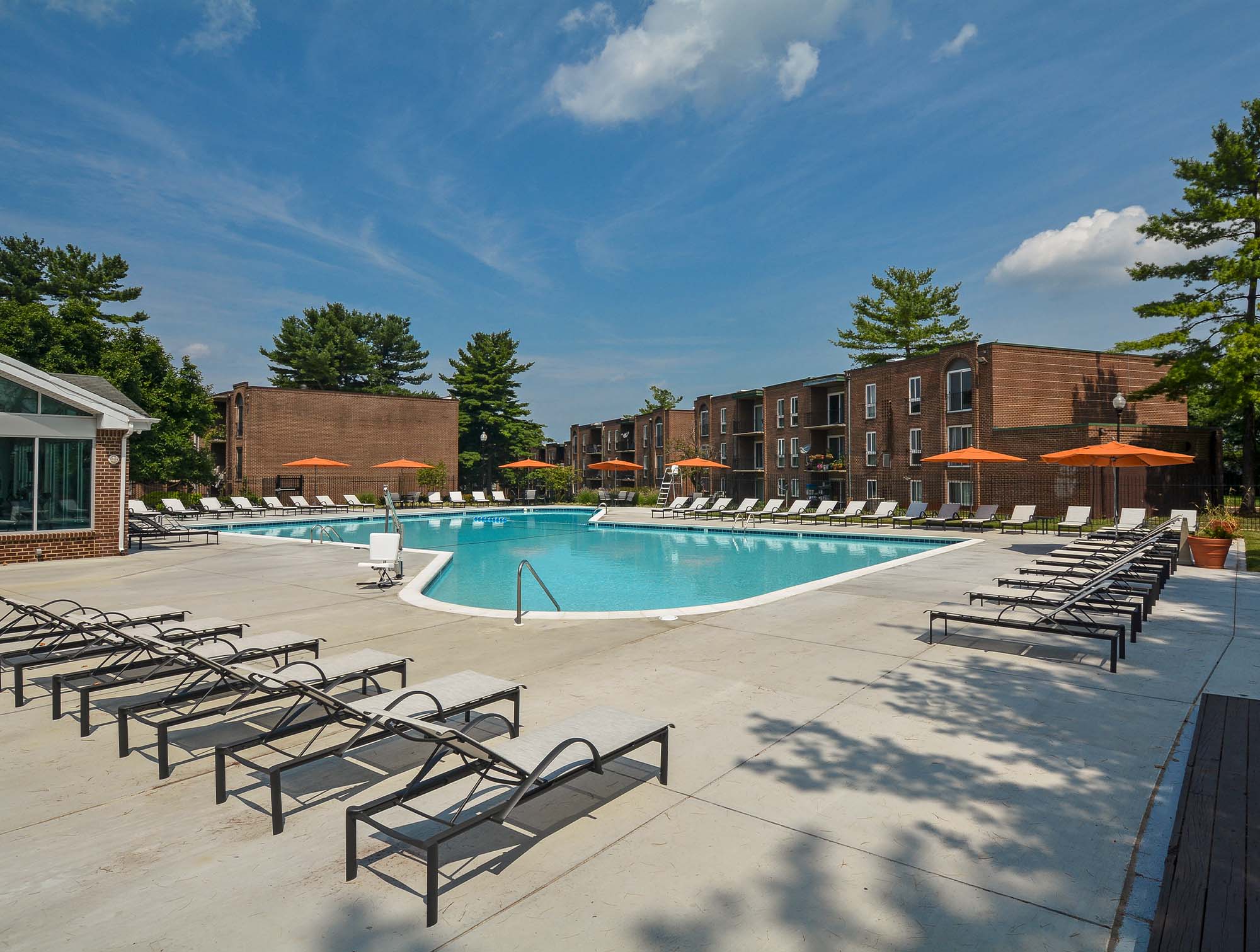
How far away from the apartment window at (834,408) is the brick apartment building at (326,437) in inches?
976

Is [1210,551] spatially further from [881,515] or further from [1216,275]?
[1216,275]

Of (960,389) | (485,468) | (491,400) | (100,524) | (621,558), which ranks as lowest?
(621,558)

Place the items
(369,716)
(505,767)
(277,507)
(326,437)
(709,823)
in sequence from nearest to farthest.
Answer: (505,767) → (709,823) → (369,716) → (277,507) → (326,437)

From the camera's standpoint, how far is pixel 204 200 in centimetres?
2791

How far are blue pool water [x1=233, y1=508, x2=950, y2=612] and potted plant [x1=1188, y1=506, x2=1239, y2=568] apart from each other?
6.25 meters

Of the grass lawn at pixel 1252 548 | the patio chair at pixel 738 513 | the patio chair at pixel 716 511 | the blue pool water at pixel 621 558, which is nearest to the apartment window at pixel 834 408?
the patio chair at pixel 716 511

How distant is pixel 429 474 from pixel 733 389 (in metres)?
20.1

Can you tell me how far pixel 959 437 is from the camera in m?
30.1

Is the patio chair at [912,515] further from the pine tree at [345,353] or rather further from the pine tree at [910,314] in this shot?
the pine tree at [345,353]

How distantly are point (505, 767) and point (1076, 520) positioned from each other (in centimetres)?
2269

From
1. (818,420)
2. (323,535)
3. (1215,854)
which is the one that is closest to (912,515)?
(818,420)

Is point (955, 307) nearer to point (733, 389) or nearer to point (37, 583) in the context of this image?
point (733, 389)

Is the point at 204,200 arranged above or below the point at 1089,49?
above

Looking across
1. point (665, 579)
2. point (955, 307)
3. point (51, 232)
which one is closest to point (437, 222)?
point (665, 579)
